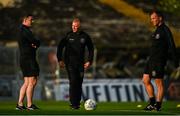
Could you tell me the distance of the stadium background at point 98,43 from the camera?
1177 inches

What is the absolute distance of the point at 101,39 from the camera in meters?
43.9

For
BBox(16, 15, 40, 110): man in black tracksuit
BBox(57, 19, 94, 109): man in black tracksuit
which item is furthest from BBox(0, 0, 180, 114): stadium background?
BBox(16, 15, 40, 110): man in black tracksuit

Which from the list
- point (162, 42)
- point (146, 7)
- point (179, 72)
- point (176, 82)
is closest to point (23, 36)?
point (162, 42)

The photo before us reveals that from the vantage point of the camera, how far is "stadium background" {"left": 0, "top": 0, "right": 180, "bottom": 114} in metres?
29.9

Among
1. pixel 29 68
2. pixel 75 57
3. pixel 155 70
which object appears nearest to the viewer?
pixel 155 70

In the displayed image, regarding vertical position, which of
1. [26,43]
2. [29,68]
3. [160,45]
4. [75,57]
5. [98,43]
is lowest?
[98,43]

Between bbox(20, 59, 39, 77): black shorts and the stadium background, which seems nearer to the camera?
bbox(20, 59, 39, 77): black shorts

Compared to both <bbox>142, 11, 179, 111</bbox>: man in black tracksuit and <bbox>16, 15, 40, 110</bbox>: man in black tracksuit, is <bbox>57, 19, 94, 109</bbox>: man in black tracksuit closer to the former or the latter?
<bbox>16, 15, 40, 110</bbox>: man in black tracksuit

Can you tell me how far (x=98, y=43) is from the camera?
43469mm

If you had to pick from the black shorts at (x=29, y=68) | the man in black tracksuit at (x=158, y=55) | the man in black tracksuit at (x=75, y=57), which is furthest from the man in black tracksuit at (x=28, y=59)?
the man in black tracksuit at (x=158, y=55)

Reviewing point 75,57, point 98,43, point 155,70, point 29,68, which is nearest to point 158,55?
point 155,70

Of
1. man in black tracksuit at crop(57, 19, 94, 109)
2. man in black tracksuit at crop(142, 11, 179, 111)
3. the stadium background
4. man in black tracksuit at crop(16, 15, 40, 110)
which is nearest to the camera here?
man in black tracksuit at crop(142, 11, 179, 111)

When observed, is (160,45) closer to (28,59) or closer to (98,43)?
(28,59)

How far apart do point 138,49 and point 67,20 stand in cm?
413
